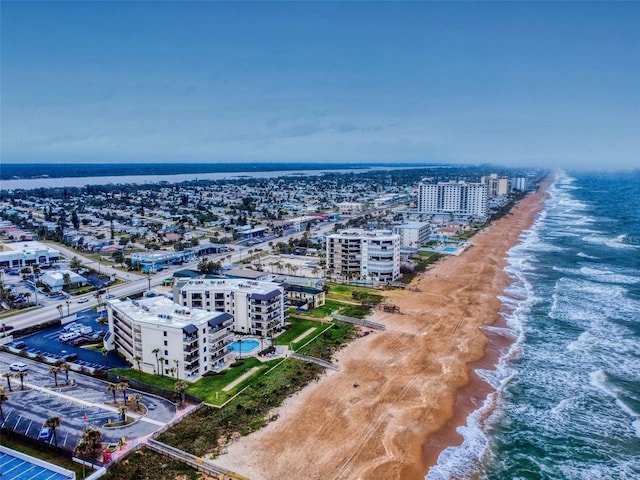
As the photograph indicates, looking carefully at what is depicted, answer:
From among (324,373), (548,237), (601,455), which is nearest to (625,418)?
(601,455)

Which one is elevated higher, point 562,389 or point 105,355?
point 105,355

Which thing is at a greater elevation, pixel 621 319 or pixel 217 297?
pixel 217 297

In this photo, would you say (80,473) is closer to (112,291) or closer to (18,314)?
(18,314)

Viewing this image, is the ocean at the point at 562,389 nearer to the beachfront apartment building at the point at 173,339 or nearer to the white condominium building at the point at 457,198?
the beachfront apartment building at the point at 173,339

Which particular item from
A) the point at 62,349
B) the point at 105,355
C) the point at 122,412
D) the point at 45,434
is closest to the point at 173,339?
the point at 105,355

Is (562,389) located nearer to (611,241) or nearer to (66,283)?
(66,283)
